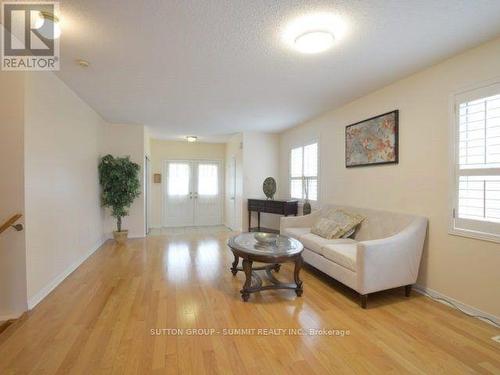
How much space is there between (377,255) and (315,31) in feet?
6.90

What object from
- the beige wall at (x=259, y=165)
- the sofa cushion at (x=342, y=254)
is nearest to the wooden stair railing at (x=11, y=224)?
the sofa cushion at (x=342, y=254)

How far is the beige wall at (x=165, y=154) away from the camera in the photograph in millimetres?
7176

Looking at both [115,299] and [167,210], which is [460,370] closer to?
[115,299]

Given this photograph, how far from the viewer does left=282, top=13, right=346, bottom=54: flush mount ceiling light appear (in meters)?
1.95

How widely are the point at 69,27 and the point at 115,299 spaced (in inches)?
99.5

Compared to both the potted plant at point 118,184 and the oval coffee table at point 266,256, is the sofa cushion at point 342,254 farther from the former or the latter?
the potted plant at point 118,184

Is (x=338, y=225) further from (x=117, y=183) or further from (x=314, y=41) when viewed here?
(x=117, y=183)

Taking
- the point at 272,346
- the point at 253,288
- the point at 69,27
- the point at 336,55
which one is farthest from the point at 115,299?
the point at 336,55

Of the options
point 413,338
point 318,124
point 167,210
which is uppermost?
point 318,124

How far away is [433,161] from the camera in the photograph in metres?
2.72

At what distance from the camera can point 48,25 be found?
2047 mm

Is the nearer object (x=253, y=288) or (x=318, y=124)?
(x=253, y=288)

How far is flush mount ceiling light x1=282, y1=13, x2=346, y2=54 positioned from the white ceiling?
0.07m

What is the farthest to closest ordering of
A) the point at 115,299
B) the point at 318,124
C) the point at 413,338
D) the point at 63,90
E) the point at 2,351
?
the point at 318,124 < the point at 63,90 < the point at 115,299 < the point at 413,338 < the point at 2,351
